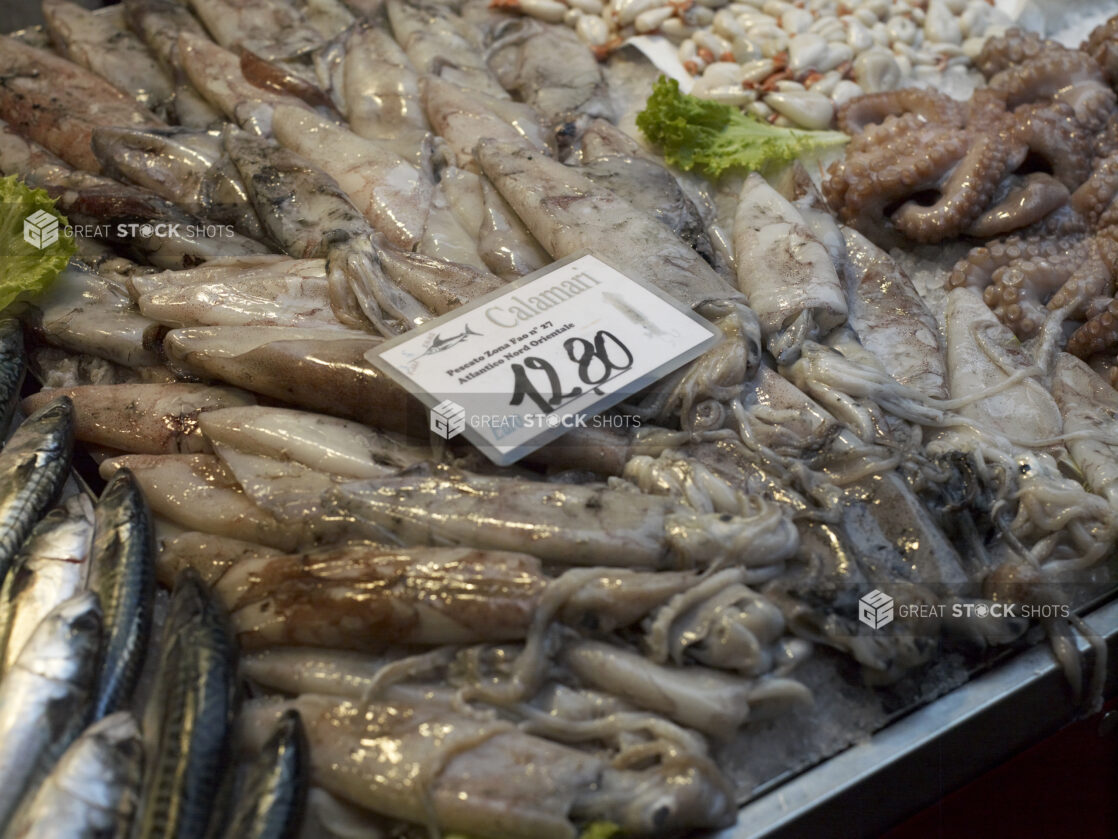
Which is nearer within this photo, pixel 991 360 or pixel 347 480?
pixel 347 480

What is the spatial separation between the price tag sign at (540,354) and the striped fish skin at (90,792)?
1105 mm

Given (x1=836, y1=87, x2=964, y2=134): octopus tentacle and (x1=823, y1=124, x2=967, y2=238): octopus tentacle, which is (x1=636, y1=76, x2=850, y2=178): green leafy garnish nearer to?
(x1=836, y1=87, x2=964, y2=134): octopus tentacle

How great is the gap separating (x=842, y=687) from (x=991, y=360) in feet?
4.64

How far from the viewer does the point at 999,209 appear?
3918mm

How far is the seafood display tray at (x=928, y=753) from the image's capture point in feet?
7.32

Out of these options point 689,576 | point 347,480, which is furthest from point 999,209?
point 347,480

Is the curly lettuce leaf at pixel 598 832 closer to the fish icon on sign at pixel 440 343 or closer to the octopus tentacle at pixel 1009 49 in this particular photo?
the fish icon on sign at pixel 440 343

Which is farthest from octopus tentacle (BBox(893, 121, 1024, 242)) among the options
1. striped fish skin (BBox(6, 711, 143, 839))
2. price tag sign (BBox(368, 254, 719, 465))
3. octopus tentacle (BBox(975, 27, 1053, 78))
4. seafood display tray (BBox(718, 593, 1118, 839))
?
striped fish skin (BBox(6, 711, 143, 839))

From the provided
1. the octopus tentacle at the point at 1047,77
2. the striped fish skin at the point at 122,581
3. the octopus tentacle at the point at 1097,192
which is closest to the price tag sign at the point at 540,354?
the striped fish skin at the point at 122,581

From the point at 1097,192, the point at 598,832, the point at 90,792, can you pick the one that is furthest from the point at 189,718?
the point at 1097,192

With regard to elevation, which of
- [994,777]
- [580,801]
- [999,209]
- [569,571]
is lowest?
[994,777]

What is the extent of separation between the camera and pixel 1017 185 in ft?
13.1

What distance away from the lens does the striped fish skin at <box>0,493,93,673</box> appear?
7.68ft

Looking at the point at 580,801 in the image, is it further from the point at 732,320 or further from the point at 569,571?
the point at 732,320
